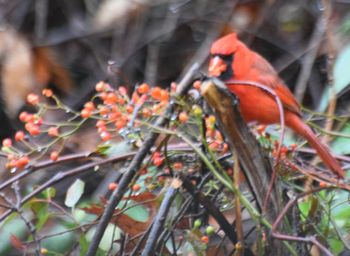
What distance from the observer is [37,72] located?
3.51 meters

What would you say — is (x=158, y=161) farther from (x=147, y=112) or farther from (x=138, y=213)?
(x=138, y=213)

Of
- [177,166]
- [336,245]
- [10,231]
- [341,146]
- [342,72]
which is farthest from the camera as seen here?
[10,231]

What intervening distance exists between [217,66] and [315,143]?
0.28 meters

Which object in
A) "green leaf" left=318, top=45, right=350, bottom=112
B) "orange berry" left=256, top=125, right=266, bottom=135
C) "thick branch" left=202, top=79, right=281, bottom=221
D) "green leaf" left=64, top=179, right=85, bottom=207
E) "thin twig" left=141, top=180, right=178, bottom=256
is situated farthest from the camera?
"green leaf" left=318, top=45, right=350, bottom=112

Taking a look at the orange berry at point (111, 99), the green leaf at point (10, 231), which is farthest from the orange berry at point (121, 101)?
the green leaf at point (10, 231)

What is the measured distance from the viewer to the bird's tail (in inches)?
68.1

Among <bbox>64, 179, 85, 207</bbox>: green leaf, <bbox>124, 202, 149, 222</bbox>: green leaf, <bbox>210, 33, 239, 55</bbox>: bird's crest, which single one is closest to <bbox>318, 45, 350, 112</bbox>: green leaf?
<bbox>210, 33, 239, 55</bbox>: bird's crest

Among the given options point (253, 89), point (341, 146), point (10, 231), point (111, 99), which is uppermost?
point (111, 99)

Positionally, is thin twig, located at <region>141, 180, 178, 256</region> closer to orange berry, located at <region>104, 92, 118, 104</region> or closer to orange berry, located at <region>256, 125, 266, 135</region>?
orange berry, located at <region>104, 92, 118, 104</region>

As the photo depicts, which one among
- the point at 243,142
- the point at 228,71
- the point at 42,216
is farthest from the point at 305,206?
the point at 42,216

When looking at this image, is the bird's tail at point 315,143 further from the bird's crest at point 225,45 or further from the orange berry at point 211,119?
the orange berry at point 211,119

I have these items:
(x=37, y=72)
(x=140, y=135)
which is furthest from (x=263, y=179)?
(x=37, y=72)

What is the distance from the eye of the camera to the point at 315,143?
1895 millimetres

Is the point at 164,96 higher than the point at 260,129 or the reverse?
higher
